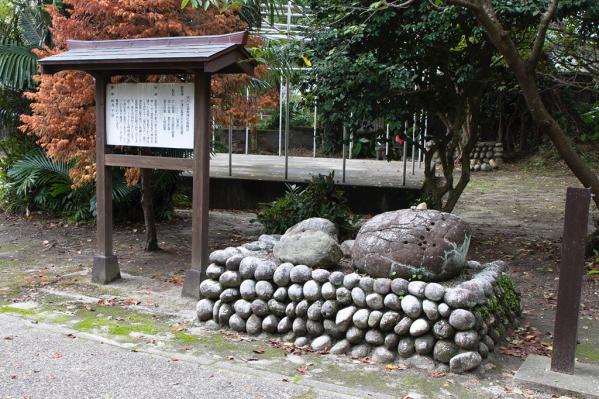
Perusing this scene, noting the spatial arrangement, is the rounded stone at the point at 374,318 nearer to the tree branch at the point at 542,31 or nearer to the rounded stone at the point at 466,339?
the rounded stone at the point at 466,339

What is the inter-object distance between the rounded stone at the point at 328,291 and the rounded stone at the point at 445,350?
93cm

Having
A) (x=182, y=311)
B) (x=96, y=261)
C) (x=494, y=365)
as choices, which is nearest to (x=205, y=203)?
(x=182, y=311)

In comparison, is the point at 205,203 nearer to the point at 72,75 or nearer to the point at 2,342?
the point at 2,342

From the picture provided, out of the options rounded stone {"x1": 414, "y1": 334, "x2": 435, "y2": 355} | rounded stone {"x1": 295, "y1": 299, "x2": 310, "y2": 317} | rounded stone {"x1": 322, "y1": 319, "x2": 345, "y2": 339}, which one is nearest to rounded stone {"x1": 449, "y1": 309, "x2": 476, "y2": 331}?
rounded stone {"x1": 414, "y1": 334, "x2": 435, "y2": 355}

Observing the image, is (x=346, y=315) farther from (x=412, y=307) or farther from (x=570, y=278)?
(x=570, y=278)

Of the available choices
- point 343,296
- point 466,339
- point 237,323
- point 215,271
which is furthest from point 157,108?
point 466,339

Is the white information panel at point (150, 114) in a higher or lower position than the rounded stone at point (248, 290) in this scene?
higher

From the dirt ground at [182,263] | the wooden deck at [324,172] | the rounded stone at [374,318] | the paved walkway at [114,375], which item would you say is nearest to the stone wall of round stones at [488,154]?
the wooden deck at [324,172]

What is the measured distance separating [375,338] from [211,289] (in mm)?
1647

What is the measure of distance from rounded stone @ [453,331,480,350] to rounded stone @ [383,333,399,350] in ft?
1.53

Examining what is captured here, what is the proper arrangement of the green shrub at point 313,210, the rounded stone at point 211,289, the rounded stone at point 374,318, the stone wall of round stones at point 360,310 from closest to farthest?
the stone wall of round stones at point 360,310 → the rounded stone at point 374,318 → the rounded stone at point 211,289 → the green shrub at point 313,210

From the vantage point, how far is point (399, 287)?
4930 mm

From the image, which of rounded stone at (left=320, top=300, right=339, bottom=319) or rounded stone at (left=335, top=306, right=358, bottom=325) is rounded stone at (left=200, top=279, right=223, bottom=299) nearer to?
rounded stone at (left=320, top=300, right=339, bottom=319)

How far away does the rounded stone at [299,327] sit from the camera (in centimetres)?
529
